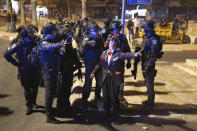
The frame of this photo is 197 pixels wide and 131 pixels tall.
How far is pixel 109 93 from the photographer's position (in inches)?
195

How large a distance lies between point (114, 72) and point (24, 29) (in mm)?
2278

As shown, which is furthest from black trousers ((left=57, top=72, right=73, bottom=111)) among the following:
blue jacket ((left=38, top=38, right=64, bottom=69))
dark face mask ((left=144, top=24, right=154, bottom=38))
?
dark face mask ((left=144, top=24, right=154, bottom=38))

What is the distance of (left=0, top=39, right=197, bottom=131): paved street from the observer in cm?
488

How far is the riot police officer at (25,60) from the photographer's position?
16.6 feet

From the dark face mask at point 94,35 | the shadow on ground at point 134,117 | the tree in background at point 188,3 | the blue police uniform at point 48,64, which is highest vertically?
the tree in background at point 188,3

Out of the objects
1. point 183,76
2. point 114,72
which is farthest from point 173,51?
point 114,72

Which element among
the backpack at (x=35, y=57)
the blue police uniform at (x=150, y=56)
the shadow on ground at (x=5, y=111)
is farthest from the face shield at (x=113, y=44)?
the shadow on ground at (x=5, y=111)

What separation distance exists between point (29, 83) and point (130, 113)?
100 inches

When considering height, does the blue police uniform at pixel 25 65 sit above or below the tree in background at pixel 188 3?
below

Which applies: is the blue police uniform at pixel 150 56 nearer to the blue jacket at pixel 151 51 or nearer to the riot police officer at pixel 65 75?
the blue jacket at pixel 151 51

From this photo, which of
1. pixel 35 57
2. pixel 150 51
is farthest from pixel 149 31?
pixel 35 57

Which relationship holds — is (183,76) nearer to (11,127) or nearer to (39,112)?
(39,112)

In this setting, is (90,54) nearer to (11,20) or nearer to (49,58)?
(49,58)

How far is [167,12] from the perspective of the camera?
37.3 m
